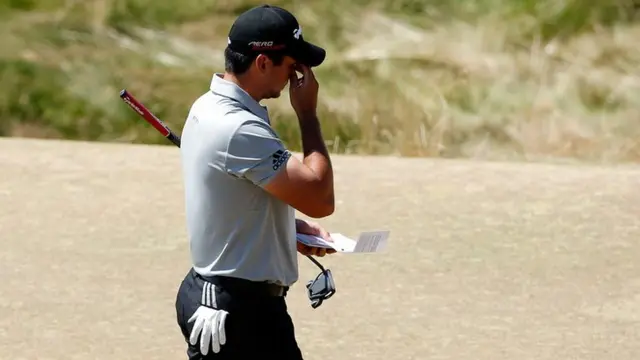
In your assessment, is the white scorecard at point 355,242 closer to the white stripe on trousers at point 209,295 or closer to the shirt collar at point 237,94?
the white stripe on trousers at point 209,295

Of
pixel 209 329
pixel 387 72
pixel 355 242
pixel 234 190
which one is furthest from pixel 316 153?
pixel 387 72

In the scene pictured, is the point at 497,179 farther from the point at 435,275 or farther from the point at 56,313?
A: the point at 56,313

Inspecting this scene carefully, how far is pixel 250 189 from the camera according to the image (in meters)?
3.51

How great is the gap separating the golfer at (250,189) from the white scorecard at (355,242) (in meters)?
0.22

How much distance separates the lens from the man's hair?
139 inches

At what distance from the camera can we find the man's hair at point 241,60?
3.52 metres

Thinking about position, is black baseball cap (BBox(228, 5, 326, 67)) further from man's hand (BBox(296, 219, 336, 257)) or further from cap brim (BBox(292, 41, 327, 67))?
man's hand (BBox(296, 219, 336, 257))

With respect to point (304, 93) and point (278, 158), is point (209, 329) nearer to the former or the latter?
point (278, 158)

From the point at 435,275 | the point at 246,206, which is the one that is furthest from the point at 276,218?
the point at 435,275

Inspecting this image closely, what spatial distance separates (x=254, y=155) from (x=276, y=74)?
242mm

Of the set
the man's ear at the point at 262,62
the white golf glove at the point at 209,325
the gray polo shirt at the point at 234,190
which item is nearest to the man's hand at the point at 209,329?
the white golf glove at the point at 209,325

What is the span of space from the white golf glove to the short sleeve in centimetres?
36

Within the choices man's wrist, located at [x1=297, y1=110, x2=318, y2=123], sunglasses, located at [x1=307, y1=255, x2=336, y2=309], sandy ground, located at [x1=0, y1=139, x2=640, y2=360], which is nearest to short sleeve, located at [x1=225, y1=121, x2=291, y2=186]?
man's wrist, located at [x1=297, y1=110, x2=318, y2=123]

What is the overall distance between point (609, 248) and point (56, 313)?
302 centimetres
